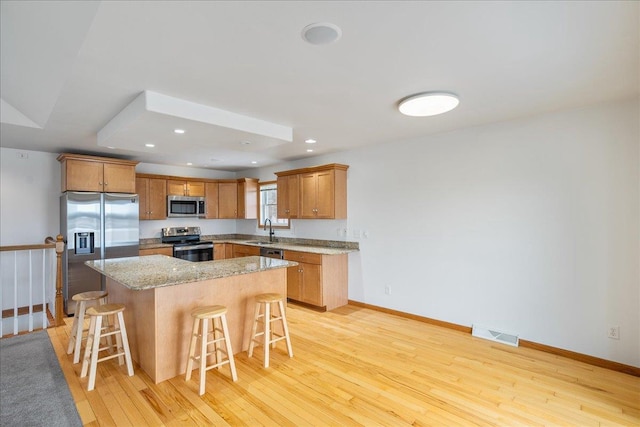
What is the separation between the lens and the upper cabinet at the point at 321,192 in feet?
16.5

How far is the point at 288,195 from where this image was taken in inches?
225

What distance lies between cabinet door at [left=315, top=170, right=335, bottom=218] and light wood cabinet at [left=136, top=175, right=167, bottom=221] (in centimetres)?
307

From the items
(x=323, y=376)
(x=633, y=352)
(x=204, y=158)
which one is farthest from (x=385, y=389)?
(x=204, y=158)

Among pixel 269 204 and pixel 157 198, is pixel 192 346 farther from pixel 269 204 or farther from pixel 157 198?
pixel 269 204

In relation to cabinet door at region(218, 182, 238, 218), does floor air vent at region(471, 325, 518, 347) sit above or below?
below

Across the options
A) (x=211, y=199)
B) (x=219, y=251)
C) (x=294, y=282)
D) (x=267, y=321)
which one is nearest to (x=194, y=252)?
(x=219, y=251)

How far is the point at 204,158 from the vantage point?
18.4ft

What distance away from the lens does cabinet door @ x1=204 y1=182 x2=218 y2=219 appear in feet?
22.0

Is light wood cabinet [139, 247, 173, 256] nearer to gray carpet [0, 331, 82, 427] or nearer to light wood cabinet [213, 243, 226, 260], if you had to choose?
light wood cabinet [213, 243, 226, 260]

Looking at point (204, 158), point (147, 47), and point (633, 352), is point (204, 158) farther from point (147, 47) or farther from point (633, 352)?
point (633, 352)

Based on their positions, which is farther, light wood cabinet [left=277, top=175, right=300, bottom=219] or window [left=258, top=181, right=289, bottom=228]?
window [left=258, top=181, right=289, bottom=228]

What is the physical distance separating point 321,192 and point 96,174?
3445 millimetres

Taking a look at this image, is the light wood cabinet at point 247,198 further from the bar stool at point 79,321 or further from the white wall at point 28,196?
the bar stool at point 79,321

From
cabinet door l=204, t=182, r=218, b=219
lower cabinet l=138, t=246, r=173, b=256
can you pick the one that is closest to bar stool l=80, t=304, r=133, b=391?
lower cabinet l=138, t=246, r=173, b=256
